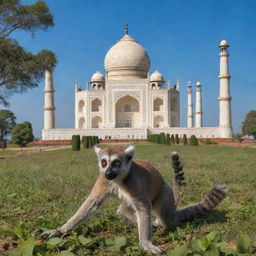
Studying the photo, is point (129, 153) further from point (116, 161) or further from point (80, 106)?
point (80, 106)

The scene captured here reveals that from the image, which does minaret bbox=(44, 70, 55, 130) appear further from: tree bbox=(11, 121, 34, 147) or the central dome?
the central dome

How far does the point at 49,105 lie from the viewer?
112 feet

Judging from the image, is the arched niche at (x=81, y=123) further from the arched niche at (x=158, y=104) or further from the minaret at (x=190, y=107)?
the minaret at (x=190, y=107)

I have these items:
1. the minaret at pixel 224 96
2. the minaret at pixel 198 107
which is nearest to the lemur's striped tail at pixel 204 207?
the minaret at pixel 224 96

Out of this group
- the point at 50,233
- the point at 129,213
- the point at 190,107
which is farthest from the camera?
the point at 190,107

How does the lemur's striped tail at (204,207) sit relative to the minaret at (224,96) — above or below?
below

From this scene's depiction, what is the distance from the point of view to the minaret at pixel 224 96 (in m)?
31.9

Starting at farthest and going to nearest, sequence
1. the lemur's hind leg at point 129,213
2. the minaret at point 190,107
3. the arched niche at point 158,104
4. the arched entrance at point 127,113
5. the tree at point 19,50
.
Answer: the minaret at point 190,107 < the arched entrance at point 127,113 < the arched niche at point 158,104 < the tree at point 19,50 < the lemur's hind leg at point 129,213

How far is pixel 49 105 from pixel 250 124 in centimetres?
2428

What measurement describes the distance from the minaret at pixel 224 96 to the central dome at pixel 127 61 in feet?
29.2

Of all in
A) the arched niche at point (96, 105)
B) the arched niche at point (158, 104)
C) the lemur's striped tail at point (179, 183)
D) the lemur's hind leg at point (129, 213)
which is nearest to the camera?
the lemur's hind leg at point (129, 213)

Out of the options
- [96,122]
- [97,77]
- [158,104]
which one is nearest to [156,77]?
[158,104]

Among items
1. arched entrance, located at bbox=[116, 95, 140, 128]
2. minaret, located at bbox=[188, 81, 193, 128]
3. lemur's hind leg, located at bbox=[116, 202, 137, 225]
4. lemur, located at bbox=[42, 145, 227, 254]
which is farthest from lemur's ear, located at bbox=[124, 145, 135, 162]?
minaret, located at bbox=[188, 81, 193, 128]

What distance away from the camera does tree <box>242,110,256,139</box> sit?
4116cm
